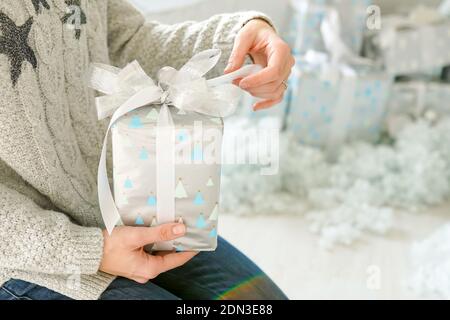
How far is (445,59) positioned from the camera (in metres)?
1.54

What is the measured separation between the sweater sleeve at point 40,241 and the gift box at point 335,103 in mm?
930

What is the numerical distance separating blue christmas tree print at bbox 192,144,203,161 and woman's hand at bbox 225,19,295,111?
0.28ft

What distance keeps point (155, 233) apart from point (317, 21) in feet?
3.47

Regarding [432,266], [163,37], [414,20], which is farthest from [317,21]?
[163,37]

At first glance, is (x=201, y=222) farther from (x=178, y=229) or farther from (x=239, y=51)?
(x=239, y=51)

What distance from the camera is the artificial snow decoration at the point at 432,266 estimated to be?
1.02 metres

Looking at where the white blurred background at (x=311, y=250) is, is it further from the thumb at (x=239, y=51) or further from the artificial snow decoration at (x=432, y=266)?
the thumb at (x=239, y=51)

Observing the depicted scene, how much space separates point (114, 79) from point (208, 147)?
0.11 metres

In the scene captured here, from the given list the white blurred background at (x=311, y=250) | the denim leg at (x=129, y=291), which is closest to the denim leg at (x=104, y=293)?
the denim leg at (x=129, y=291)

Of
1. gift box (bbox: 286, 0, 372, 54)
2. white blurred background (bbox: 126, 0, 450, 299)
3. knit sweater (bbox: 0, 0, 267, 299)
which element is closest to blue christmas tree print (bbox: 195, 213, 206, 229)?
knit sweater (bbox: 0, 0, 267, 299)

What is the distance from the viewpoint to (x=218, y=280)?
712 millimetres

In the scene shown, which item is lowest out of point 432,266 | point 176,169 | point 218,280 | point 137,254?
point 432,266

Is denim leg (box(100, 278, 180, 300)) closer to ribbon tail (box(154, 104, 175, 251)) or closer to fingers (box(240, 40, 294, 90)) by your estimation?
ribbon tail (box(154, 104, 175, 251))

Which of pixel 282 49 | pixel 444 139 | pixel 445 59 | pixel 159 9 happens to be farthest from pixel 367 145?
pixel 282 49
